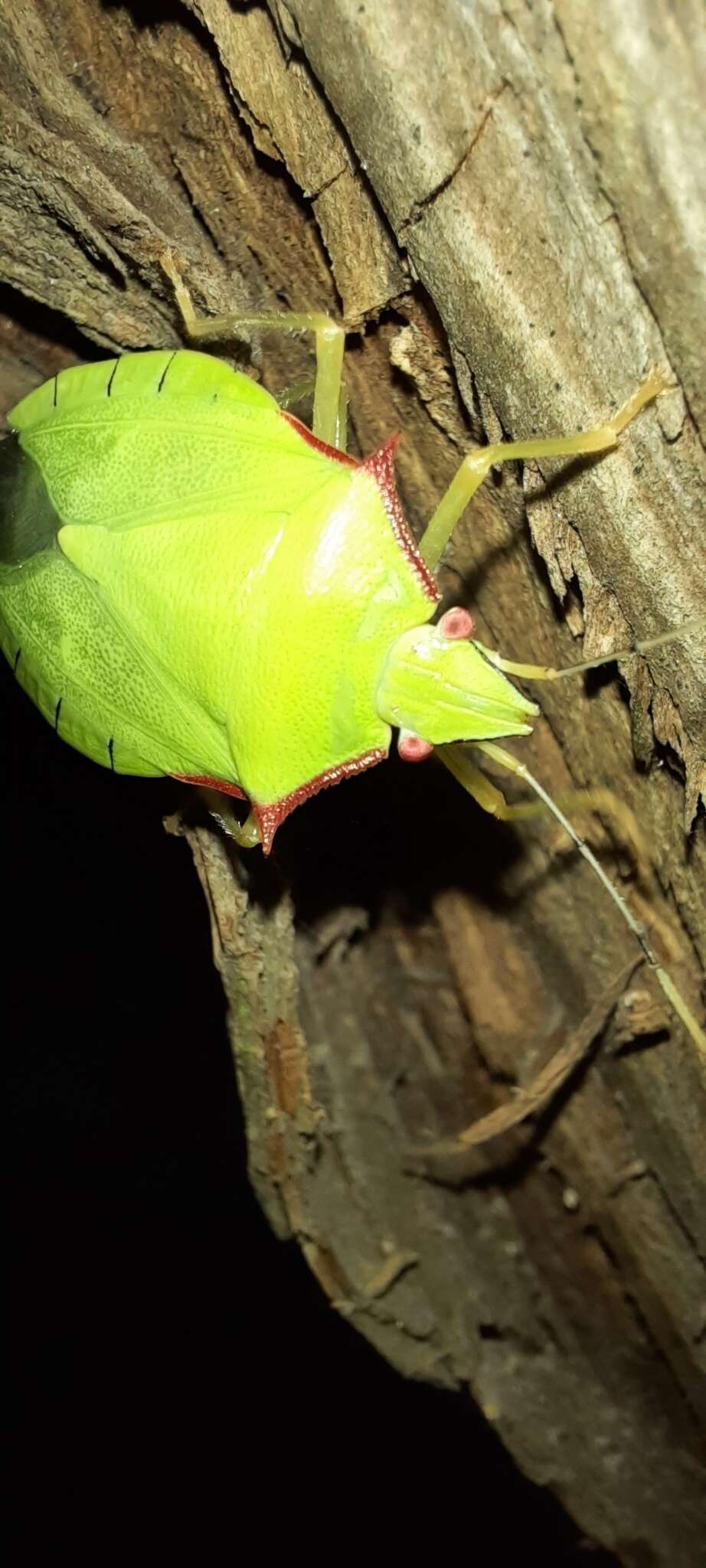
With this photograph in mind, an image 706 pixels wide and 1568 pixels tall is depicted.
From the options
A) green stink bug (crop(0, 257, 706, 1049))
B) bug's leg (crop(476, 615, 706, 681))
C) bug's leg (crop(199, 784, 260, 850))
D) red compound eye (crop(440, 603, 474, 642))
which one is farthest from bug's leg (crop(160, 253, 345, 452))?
bug's leg (crop(199, 784, 260, 850))

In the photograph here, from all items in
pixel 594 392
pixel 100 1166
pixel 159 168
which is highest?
pixel 159 168

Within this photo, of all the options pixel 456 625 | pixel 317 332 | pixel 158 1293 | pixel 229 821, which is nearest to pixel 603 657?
pixel 456 625

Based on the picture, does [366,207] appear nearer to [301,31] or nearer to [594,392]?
[301,31]

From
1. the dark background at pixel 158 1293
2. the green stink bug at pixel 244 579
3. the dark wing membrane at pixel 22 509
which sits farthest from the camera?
the dark background at pixel 158 1293

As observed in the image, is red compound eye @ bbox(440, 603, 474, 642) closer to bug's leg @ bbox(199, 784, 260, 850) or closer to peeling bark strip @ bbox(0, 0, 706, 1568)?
peeling bark strip @ bbox(0, 0, 706, 1568)

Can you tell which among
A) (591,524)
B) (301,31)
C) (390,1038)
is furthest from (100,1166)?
(301,31)

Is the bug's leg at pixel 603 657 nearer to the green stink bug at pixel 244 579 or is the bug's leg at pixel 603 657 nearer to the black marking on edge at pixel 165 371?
the green stink bug at pixel 244 579

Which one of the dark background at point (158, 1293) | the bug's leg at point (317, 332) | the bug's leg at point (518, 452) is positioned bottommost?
the dark background at point (158, 1293)

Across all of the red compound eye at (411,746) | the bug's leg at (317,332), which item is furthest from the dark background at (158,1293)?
the bug's leg at (317,332)
